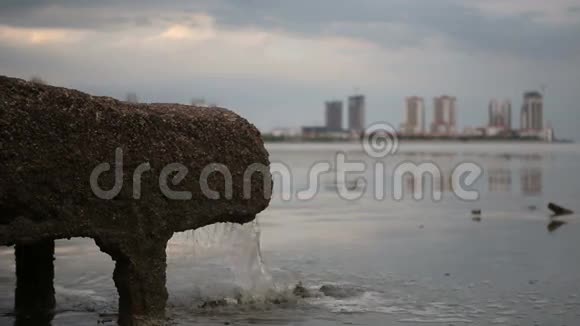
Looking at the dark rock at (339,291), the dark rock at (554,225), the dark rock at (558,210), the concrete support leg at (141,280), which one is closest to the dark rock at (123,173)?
the concrete support leg at (141,280)

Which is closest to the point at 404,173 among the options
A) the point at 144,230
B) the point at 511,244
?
the point at 511,244

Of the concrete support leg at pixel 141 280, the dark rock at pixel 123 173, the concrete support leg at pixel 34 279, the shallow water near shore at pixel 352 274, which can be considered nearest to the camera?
the dark rock at pixel 123 173

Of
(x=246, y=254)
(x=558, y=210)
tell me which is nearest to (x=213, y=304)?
(x=246, y=254)

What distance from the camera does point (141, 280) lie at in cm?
871

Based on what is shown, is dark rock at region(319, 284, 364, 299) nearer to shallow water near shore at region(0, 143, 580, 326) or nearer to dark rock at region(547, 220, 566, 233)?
shallow water near shore at region(0, 143, 580, 326)

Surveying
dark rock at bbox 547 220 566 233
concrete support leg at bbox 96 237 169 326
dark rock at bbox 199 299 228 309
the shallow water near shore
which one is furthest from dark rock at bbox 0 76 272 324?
dark rock at bbox 547 220 566 233

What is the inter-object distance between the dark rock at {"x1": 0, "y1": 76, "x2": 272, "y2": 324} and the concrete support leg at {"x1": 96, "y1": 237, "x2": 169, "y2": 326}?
11 mm

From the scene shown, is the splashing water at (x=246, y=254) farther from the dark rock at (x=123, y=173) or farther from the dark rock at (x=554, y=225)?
the dark rock at (x=554, y=225)

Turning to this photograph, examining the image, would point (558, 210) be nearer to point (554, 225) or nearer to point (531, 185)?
point (554, 225)

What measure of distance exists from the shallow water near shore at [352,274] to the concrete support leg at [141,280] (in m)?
0.85

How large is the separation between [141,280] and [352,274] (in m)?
5.46

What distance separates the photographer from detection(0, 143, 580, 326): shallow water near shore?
1046 cm

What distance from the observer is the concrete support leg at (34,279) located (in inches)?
392

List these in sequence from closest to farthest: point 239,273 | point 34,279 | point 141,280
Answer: point 141,280 → point 34,279 → point 239,273
